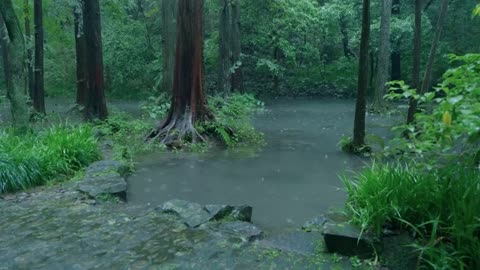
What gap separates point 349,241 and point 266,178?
3.92 m

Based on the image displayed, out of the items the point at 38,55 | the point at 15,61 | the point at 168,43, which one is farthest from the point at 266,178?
the point at 38,55

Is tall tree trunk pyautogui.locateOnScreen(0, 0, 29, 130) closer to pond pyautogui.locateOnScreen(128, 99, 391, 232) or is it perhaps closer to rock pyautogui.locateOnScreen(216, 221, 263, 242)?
pond pyautogui.locateOnScreen(128, 99, 391, 232)

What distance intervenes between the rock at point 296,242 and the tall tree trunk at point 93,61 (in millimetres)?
9079

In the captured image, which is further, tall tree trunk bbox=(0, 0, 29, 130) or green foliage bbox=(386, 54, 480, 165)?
tall tree trunk bbox=(0, 0, 29, 130)

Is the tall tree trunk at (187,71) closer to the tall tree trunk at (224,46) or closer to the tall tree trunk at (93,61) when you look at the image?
the tall tree trunk at (93,61)

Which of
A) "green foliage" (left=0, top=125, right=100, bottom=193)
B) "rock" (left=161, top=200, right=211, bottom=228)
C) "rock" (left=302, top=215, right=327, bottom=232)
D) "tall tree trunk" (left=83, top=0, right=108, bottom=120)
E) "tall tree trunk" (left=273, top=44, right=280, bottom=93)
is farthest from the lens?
"tall tree trunk" (left=273, top=44, right=280, bottom=93)

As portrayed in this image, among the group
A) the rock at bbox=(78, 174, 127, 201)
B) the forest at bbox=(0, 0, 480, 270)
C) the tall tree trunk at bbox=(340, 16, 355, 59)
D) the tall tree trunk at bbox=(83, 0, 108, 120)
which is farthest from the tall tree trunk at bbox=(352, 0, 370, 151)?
the tall tree trunk at bbox=(340, 16, 355, 59)

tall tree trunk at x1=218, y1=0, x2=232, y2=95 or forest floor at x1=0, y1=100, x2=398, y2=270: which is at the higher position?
tall tree trunk at x1=218, y1=0, x2=232, y2=95

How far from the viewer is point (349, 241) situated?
429 centimetres

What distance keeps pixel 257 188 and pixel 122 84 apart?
23.9m

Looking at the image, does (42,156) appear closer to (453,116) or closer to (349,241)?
(349,241)

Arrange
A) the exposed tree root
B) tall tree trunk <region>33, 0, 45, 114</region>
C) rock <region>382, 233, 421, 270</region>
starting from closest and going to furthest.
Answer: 1. rock <region>382, 233, 421, 270</region>
2. the exposed tree root
3. tall tree trunk <region>33, 0, 45, 114</region>

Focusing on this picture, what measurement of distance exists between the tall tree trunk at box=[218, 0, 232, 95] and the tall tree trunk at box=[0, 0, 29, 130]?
11126 mm

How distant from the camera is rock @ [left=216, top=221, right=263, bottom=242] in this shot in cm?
501
